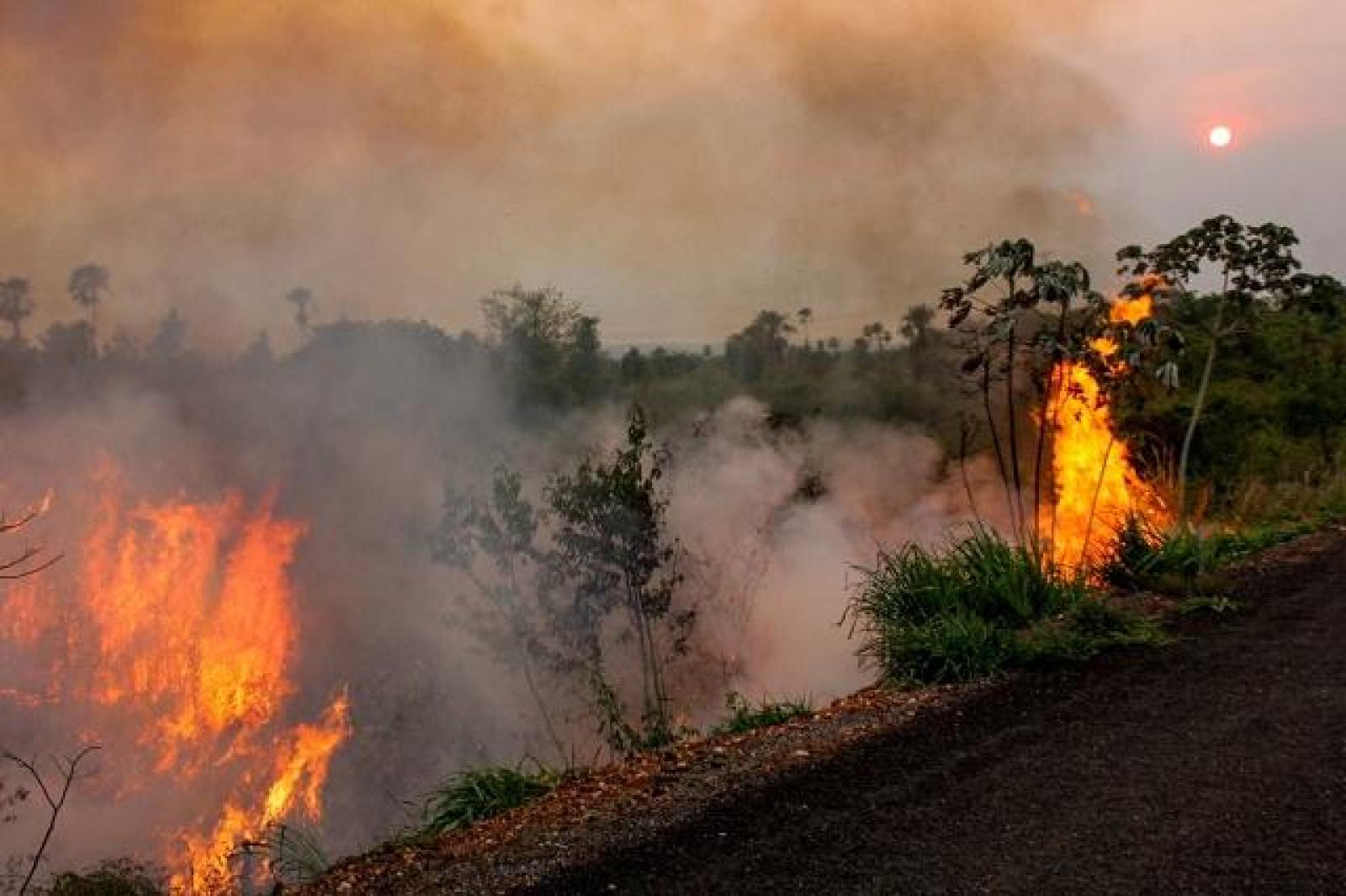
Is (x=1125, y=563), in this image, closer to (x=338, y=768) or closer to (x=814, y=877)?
(x=814, y=877)

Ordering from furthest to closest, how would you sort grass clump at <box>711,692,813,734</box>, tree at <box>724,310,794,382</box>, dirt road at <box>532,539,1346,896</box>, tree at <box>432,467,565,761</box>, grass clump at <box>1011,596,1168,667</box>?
tree at <box>724,310,794,382</box>
tree at <box>432,467,565,761</box>
grass clump at <box>1011,596,1168,667</box>
grass clump at <box>711,692,813,734</box>
dirt road at <box>532,539,1346,896</box>

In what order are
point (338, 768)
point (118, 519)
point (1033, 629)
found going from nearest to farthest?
point (1033, 629)
point (338, 768)
point (118, 519)

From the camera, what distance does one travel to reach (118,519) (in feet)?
131

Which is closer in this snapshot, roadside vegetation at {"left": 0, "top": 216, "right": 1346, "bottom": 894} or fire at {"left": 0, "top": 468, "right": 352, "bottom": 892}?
roadside vegetation at {"left": 0, "top": 216, "right": 1346, "bottom": 894}

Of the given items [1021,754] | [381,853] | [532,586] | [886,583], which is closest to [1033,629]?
A: [886,583]

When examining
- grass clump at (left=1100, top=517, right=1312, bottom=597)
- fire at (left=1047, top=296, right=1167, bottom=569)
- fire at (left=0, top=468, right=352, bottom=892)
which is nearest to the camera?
grass clump at (left=1100, top=517, right=1312, bottom=597)

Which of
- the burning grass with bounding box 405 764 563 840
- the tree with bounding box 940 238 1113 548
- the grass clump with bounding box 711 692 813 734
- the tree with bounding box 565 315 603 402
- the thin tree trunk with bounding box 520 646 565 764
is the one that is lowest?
the thin tree trunk with bounding box 520 646 565 764

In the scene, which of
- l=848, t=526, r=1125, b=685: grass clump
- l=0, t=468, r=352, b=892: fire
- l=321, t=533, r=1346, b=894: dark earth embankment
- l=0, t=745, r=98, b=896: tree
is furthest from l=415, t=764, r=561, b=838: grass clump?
l=0, t=468, r=352, b=892: fire

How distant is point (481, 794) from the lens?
5.98m

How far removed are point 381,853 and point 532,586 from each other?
24.2 meters

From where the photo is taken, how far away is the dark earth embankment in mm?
3879

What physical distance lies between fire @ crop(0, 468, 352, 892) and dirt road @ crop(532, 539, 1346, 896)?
36.6 meters

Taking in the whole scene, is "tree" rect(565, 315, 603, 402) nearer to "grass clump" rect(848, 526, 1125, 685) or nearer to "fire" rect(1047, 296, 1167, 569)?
"fire" rect(1047, 296, 1167, 569)

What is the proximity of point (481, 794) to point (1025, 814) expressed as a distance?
3291 millimetres
